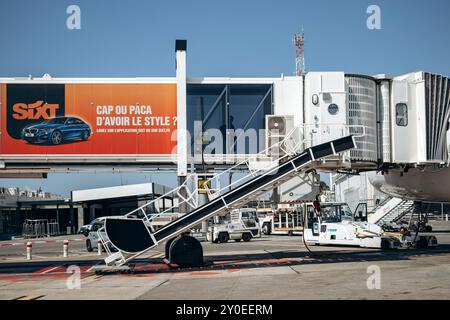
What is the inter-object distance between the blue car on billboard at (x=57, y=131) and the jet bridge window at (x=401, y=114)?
38.7ft

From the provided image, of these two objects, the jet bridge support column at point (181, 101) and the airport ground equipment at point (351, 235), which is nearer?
the jet bridge support column at point (181, 101)

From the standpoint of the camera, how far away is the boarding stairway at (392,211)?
38.6 meters

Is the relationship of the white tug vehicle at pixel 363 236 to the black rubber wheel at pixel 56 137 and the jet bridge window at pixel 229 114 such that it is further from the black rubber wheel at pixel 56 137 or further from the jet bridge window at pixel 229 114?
the black rubber wheel at pixel 56 137

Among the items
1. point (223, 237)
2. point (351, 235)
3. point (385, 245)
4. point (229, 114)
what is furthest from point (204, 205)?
point (223, 237)

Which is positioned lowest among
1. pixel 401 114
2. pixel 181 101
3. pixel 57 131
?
pixel 57 131

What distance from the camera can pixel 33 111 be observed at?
22750 millimetres

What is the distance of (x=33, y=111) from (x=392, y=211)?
25569 millimetres

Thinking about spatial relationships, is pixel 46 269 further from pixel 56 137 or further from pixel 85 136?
pixel 85 136

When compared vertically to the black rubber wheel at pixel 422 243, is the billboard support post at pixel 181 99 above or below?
above

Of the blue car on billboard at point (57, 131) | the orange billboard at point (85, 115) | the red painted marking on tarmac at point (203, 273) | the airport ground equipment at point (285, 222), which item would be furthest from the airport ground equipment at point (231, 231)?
the red painted marking on tarmac at point (203, 273)

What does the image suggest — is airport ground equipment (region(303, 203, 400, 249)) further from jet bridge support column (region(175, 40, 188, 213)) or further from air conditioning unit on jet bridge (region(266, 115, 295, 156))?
jet bridge support column (region(175, 40, 188, 213))

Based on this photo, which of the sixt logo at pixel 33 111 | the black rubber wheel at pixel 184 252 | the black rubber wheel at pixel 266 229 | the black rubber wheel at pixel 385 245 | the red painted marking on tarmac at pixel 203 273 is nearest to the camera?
the red painted marking on tarmac at pixel 203 273

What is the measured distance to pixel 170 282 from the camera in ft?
52.7

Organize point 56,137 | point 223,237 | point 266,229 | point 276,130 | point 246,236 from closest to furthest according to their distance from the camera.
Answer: point 276,130
point 56,137
point 223,237
point 246,236
point 266,229
